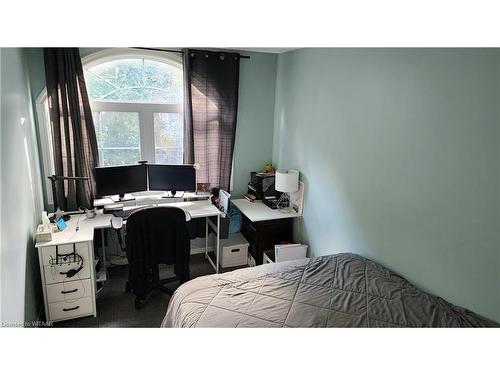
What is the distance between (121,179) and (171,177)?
474 mm

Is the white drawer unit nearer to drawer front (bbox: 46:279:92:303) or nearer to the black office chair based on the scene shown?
drawer front (bbox: 46:279:92:303)

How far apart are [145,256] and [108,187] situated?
0.84 metres

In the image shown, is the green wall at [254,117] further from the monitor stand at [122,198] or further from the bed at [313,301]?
the bed at [313,301]

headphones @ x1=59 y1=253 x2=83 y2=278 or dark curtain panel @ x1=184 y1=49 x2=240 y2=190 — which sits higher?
dark curtain panel @ x1=184 y1=49 x2=240 y2=190

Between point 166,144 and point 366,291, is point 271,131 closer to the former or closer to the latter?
point 166,144

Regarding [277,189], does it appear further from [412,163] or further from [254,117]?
[412,163]

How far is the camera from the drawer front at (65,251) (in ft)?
7.84

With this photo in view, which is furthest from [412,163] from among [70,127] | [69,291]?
[70,127]

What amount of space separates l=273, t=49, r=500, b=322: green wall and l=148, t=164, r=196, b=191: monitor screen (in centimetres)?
120

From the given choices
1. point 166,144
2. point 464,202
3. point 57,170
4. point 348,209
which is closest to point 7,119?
point 57,170

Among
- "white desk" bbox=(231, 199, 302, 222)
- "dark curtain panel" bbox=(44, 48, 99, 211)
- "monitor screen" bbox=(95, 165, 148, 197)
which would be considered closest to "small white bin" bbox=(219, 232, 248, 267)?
"white desk" bbox=(231, 199, 302, 222)

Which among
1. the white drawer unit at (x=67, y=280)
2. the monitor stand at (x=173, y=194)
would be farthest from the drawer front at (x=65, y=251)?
the monitor stand at (x=173, y=194)

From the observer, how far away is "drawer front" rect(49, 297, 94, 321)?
2477 mm

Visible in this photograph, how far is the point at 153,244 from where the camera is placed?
2600mm
